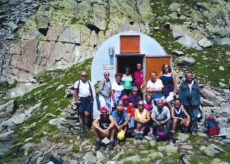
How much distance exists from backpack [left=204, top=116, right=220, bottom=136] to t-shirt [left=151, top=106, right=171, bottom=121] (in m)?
1.97

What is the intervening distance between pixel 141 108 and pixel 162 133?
4.23ft

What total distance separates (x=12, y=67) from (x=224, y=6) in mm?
33172

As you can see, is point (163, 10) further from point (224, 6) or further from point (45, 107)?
point (45, 107)

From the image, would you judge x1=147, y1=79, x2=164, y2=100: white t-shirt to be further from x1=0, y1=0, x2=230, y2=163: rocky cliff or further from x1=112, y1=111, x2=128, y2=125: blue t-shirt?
x1=0, y1=0, x2=230, y2=163: rocky cliff

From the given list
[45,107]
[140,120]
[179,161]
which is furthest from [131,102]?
[45,107]

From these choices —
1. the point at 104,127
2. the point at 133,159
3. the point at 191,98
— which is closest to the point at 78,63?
the point at 104,127

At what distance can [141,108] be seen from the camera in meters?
7.11

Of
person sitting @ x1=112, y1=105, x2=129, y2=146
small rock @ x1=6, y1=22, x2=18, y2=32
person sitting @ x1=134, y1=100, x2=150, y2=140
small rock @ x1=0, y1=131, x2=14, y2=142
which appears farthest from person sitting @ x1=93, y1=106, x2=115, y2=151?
small rock @ x1=6, y1=22, x2=18, y2=32

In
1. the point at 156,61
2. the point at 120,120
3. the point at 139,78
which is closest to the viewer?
the point at 120,120

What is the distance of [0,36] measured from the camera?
70.7ft

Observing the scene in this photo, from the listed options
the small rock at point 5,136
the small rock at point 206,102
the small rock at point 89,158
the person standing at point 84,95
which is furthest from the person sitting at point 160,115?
the small rock at point 5,136

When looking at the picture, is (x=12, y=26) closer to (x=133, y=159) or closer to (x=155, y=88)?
(x=155, y=88)

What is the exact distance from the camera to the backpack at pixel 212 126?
289 inches

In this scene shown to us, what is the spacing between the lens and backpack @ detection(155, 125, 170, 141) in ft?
22.8
